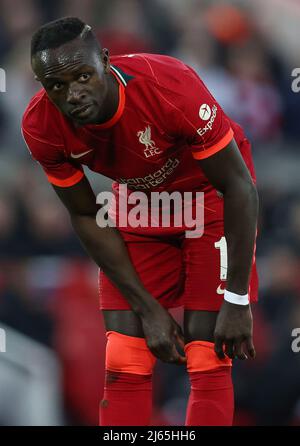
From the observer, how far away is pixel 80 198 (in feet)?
13.6

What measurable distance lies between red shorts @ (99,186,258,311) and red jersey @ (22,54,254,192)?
0.28 metres

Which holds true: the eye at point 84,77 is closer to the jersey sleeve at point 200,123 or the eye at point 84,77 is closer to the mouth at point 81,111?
the mouth at point 81,111

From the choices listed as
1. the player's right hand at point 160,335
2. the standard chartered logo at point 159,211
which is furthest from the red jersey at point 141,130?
the player's right hand at point 160,335

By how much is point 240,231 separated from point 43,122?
0.87 meters

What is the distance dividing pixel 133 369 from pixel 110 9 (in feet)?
12.2

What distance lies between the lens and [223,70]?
6738 millimetres

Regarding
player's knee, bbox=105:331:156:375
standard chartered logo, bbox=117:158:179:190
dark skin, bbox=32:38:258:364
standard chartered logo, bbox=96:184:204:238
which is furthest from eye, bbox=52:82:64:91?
player's knee, bbox=105:331:156:375

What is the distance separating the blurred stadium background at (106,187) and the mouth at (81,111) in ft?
7.85

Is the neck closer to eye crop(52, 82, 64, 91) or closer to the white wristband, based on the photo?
eye crop(52, 82, 64, 91)

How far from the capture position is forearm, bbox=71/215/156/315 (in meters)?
4.10

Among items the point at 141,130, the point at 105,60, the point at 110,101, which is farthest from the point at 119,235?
the point at 105,60

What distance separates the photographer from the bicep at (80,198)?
4.10 m
